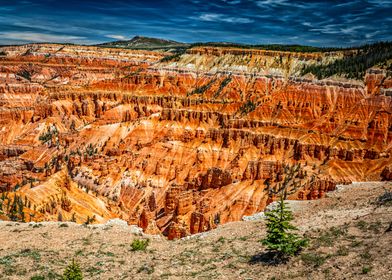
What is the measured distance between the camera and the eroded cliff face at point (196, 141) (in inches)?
2115

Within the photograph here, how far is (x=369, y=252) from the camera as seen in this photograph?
17.3 meters

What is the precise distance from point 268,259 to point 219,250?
3644 millimetres

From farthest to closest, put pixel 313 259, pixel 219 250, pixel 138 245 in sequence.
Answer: pixel 138 245, pixel 219 250, pixel 313 259

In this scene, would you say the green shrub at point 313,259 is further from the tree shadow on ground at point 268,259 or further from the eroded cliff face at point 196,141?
the eroded cliff face at point 196,141

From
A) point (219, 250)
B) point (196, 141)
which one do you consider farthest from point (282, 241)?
point (196, 141)

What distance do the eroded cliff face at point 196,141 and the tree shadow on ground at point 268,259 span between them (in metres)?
21.3

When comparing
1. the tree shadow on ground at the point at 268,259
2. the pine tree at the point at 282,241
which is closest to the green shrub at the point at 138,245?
the tree shadow on ground at the point at 268,259

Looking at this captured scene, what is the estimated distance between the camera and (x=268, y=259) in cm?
1938

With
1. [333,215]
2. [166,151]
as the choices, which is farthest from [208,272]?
[166,151]

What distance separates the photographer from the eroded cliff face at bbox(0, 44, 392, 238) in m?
53.7

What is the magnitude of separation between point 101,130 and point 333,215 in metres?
74.7

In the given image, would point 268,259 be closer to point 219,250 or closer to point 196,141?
point 219,250

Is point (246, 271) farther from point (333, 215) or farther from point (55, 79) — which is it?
point (55, 79)

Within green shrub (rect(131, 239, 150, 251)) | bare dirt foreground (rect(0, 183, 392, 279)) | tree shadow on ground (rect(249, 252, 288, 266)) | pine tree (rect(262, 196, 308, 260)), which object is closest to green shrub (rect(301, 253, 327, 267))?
bare dirt foreground (rect(0, 183, 392, 279))
